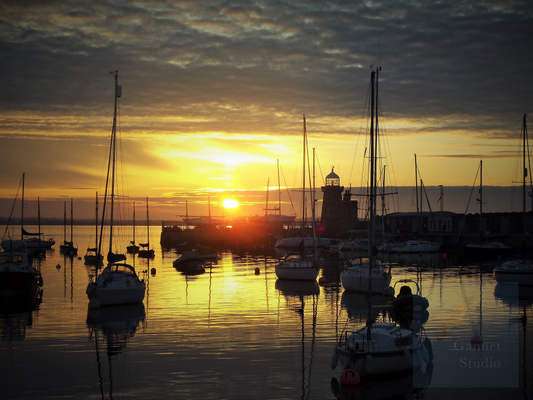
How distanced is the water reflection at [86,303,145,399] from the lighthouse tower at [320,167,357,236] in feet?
251

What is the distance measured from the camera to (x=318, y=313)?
2712 centimetres

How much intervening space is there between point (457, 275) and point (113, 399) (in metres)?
39.2

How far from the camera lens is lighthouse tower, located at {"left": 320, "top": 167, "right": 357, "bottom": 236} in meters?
104

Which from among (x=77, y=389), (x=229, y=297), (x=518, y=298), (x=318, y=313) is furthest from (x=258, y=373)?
(x=518, y=298)

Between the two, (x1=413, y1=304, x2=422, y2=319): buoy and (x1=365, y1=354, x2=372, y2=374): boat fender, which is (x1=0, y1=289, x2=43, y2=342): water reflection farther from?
(x1=413, y1=304, x2=422, y2=319): buoy

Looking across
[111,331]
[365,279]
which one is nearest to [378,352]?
[111,331]

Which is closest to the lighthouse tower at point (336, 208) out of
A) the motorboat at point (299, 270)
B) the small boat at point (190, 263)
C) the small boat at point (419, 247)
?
the small boat at point (419, 247)

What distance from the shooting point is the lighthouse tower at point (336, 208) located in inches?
4082

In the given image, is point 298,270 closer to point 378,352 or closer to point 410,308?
point 410,308

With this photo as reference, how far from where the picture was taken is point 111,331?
23047 mm

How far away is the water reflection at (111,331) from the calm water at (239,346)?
61 mm

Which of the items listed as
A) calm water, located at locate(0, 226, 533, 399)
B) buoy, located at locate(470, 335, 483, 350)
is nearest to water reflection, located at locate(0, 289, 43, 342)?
calm water, located at locate(0, 226, 533, 399)

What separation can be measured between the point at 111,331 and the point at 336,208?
84804 millimetres

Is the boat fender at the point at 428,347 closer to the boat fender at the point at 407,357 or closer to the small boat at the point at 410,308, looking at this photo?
the boat fender at the point at 407,357
